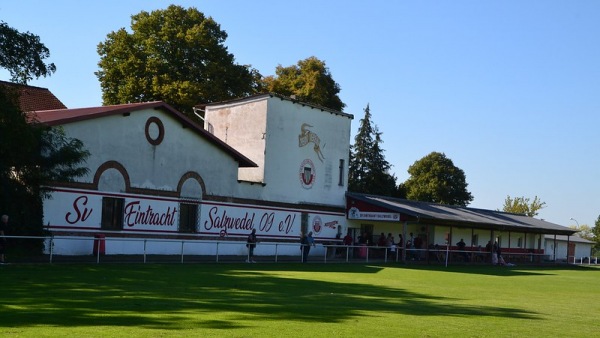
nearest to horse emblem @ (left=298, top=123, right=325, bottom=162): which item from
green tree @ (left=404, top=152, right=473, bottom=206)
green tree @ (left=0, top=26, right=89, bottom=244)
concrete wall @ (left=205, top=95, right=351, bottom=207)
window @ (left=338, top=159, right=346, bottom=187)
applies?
concrete wall @ (left=205, top=95, right=351, bottom=207)

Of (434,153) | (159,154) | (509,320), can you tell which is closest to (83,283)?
(509,320)

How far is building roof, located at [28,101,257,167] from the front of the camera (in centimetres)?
2942

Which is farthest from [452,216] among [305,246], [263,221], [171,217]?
[171,217]

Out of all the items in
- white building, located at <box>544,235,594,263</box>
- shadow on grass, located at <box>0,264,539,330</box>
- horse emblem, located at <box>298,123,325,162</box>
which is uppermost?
horse emblem, located at <box>298,123,325,162</box>

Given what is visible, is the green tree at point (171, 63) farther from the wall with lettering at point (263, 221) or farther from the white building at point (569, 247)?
the white building at point (569, 247)

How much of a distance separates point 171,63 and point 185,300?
130ft

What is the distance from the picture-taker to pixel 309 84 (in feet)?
200

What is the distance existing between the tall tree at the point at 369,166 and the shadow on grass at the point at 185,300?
51.6 meters

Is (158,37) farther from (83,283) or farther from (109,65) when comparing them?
(83,283)

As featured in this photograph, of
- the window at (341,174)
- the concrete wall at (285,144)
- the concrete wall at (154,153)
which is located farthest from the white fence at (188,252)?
the window at (341,174)

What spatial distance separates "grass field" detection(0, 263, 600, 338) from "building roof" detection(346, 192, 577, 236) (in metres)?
18.2

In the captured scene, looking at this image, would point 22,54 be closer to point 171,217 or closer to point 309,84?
point 171,217

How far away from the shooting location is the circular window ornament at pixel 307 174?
42.4 m

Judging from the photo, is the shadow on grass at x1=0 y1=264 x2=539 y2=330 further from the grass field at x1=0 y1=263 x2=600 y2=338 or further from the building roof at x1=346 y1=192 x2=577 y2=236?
the building roof at x1=346 y1=192 x2=577 y2=236
